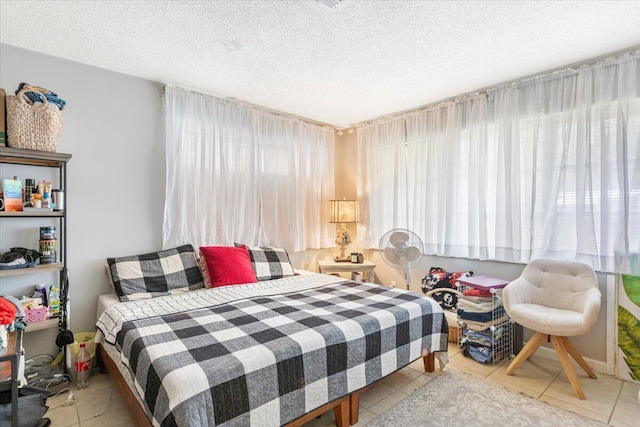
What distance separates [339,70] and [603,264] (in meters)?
2.62

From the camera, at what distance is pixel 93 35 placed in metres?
2.19

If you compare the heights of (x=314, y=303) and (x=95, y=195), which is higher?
(x=95, y=195)

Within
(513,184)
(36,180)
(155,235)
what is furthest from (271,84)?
(513,184)

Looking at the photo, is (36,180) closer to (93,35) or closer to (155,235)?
(155,235)

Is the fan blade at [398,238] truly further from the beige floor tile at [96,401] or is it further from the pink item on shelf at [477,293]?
the beige floor tile at [96,401]

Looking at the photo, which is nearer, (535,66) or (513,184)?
(535,66)

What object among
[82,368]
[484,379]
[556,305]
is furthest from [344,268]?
[82,368]

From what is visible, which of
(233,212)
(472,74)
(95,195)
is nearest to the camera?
(95,195)

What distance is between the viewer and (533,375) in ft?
7.93

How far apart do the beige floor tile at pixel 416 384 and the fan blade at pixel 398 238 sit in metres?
1.14

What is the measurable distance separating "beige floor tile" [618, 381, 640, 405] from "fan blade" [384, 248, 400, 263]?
176 cm

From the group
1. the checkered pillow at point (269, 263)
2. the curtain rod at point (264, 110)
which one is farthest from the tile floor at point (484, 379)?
the curtain rod at point (264, 110)

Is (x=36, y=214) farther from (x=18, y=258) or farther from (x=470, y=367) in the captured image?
(x=470, y=367)

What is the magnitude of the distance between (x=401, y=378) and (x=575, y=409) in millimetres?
1058
